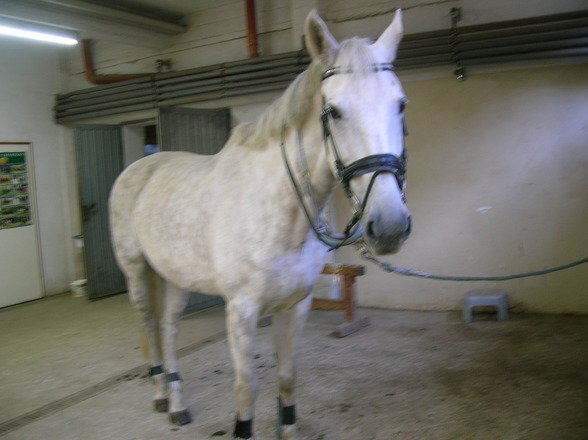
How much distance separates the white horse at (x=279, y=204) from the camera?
4.76 feet

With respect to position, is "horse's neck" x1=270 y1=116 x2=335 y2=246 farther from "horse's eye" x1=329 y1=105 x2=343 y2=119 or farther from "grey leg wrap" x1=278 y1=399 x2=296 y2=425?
"grey leg wrap" x1=278 y1=399 x2=296 y2=425

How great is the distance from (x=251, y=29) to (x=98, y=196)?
9.23ft

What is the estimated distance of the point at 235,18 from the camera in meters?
5.18

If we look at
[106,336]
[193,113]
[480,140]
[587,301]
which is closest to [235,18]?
[193,113]

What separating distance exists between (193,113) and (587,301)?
3975 mm

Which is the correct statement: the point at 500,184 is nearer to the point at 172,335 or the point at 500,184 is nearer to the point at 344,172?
the point at 172,335

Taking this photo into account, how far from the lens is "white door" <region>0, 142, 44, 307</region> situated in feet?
18.6

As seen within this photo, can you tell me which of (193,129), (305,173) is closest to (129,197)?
(305,173)

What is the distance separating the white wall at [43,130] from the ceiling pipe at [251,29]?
296 cm

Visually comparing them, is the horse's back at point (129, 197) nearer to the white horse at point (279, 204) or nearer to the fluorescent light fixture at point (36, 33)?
the white horse at point (279, 204)

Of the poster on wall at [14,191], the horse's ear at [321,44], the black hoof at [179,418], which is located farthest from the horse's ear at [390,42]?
the poster on wall at [14,191]

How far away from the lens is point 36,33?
4785mm

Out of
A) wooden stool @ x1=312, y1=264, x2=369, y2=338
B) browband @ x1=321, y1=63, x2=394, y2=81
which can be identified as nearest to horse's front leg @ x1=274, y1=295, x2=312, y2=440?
browband @ x1=321, y1=63, x2=394, y2=81

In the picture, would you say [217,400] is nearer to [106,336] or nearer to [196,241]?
[196,241]
